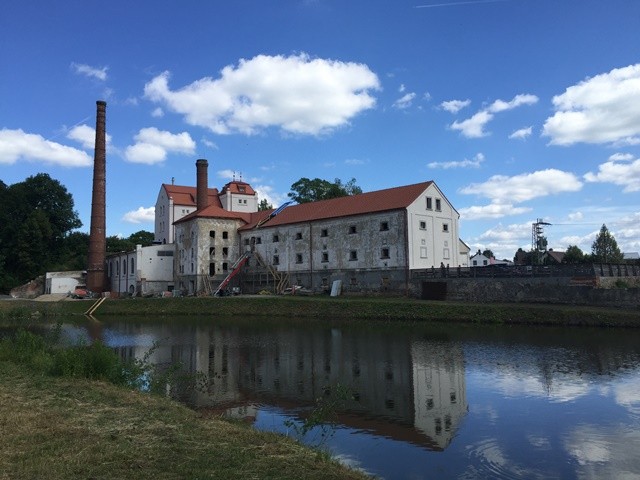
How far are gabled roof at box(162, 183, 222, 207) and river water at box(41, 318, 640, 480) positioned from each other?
49.8 m

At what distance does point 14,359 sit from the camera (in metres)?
17.0

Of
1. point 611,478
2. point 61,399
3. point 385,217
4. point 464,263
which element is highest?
point 385,217

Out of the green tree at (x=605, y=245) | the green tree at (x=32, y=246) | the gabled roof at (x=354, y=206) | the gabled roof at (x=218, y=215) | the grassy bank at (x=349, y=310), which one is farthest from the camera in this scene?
the green tree at (x=605, y=245)

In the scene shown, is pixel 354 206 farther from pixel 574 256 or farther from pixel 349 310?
pixel 574 256

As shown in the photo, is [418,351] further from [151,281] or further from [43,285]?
[43,285]

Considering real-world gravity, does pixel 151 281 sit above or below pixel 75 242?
below

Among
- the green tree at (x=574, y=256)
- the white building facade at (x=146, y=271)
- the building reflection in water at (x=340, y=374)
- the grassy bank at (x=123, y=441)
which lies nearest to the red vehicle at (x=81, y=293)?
the white building facade at (x=146, y=271)

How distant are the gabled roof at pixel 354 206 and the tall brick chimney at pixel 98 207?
17.8 meters

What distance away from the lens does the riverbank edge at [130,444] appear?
691 centimetres

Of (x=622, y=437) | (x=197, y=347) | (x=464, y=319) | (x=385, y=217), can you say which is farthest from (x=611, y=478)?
(x=385, y=217)

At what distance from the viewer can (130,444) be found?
320 inches

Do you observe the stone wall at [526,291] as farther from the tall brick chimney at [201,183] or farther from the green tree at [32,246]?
the green tree at [32,246]

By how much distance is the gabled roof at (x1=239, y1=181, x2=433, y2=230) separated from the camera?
48969 mm

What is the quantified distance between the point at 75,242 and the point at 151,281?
2659 centimetres
